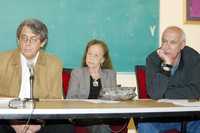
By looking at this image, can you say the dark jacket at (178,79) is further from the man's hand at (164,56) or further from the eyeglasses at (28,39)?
the eyeglasses at (28,39)

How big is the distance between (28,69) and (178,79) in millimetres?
1264

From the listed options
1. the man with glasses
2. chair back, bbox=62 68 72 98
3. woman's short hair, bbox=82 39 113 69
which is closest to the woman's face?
woman's short hair, bbox=82 39 113 69

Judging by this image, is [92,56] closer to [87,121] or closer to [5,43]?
[87,121]

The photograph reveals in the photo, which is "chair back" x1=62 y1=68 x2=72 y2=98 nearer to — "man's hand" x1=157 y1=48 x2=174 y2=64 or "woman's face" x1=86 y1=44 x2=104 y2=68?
"woman's face" x1=86 y1=44 x2=104 y2=68

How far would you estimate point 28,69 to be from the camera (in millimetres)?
3047

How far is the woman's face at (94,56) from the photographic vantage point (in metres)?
3.44

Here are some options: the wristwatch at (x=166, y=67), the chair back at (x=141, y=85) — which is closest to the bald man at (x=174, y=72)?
the wristwatch at (x=166, y=67)

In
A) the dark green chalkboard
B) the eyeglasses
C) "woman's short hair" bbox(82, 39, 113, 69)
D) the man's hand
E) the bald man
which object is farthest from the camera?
the dark green chalkboard

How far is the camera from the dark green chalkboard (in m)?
3.74

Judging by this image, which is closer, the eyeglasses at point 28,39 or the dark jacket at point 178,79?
the eyeglasses at point 28,39

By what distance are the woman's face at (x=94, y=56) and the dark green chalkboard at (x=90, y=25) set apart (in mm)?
490

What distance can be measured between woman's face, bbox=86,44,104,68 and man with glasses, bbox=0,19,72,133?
0.36m

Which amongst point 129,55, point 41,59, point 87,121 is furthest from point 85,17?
point 87,121

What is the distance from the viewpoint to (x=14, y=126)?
285cm
